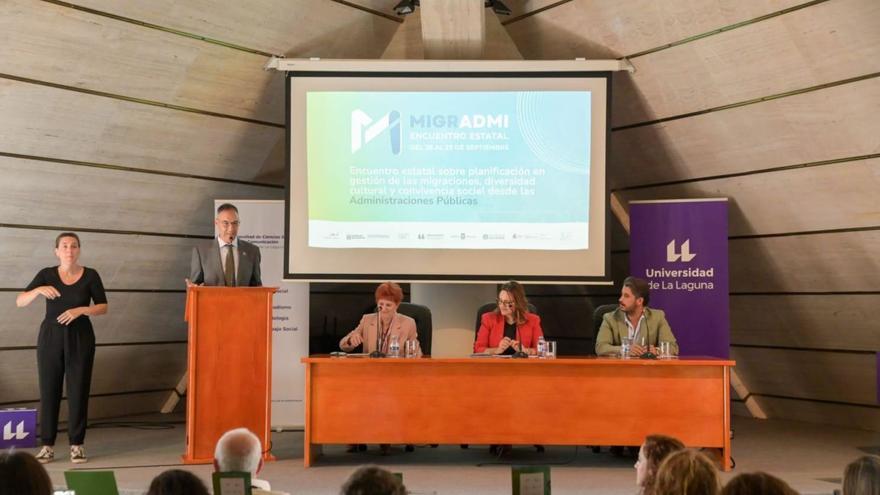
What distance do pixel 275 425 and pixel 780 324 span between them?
4062 mm

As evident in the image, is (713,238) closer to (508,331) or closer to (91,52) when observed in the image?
(508,331)

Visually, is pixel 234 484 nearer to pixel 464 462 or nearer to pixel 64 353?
pixel 464 462

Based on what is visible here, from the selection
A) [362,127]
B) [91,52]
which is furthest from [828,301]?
[91,52]

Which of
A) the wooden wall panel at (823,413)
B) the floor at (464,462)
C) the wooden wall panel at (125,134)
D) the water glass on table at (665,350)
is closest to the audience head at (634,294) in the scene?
the water glass on table at (665,350)

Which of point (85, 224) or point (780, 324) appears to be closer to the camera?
point (85, 224)

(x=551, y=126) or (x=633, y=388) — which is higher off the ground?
(x=551, y=126)

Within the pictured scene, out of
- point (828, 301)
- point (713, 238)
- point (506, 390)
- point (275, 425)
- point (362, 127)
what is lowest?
point (275, 425)

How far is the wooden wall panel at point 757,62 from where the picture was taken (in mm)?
5562

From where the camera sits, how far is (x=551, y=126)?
22.2 feet

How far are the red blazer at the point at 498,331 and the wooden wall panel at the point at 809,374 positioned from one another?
9.31 ft

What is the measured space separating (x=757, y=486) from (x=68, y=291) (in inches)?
184

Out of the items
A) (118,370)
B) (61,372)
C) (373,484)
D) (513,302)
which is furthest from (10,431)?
(373,484)

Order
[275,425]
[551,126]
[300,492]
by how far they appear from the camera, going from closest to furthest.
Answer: [300,492]
[551,126]
[275,425]

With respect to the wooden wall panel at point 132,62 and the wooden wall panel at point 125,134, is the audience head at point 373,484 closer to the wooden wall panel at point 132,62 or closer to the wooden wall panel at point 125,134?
the wooden wall panel at point 132,62
